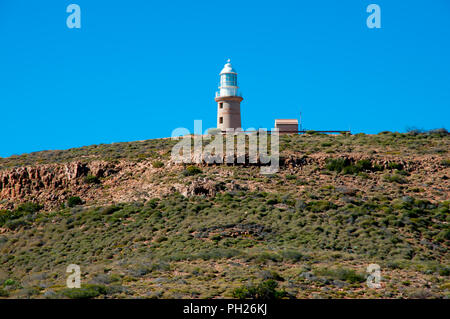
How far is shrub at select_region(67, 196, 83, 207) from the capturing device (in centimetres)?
4344

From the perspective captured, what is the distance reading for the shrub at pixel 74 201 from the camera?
43438mm

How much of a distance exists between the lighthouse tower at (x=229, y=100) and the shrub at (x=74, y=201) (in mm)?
17165

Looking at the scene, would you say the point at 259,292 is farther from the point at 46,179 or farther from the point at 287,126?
the point at 287,126

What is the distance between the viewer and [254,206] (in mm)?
38281

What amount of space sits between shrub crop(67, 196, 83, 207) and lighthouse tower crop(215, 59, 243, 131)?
17.2 m

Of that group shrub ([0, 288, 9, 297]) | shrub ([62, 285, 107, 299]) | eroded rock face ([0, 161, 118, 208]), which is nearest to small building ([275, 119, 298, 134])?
eroded rock face ([0, 161, 118, 208])

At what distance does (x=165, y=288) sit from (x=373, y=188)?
21503 mm

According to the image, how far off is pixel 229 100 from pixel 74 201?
1895 cm

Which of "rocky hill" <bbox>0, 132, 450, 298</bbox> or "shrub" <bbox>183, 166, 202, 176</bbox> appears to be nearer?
"rocky hill" <bbox>0, 132, 450, 298</bbox>

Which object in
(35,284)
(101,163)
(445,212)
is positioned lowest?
(35,284)

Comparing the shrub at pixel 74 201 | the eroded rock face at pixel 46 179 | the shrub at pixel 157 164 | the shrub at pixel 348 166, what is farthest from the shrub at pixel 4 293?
the shrub at pixel 348 166

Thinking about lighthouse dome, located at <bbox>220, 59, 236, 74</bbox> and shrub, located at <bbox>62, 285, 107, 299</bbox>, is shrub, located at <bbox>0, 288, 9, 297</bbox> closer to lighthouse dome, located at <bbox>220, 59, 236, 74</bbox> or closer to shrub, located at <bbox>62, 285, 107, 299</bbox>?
shrub, located at <bbox>62, 285, 107, 299</bbox>

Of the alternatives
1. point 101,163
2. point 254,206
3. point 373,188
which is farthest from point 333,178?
point 101,163

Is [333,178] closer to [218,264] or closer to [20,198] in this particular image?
[218,264]
